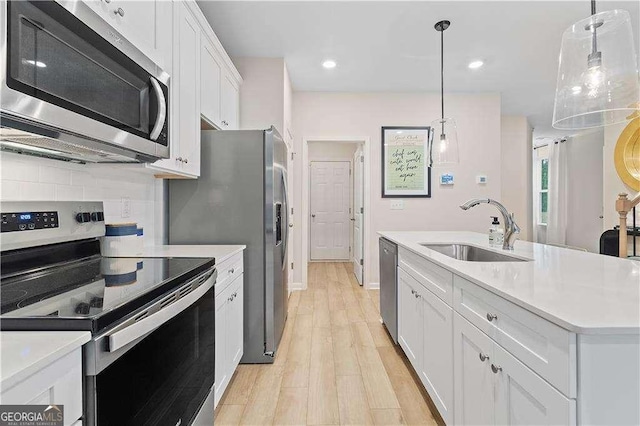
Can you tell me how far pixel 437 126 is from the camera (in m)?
2.80

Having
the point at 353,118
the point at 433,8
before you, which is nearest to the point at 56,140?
the point at 433,8

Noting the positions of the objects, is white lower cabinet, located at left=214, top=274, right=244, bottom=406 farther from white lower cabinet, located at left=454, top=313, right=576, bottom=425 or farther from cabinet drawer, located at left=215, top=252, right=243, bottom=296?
white lower cabinet, located at left=454, top=313, right=576, bottom=425

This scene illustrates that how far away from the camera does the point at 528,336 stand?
941 millimetres

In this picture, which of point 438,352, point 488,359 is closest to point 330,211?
point 438,352

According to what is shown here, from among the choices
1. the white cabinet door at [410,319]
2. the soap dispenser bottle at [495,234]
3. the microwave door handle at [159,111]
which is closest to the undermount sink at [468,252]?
the soap dispenser bottle at [495,234]

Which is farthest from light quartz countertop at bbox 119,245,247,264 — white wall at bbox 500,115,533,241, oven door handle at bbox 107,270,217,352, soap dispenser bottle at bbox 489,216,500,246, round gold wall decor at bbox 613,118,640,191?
white wall at bbox 500,115,533,241

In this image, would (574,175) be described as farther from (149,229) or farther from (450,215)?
(149,229)

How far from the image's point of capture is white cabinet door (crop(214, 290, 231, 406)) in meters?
1.75

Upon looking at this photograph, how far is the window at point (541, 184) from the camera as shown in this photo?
24.2 feet

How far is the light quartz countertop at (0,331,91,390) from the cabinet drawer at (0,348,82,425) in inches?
0.6

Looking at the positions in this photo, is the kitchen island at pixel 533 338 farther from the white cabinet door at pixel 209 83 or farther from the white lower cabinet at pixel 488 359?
the white cabinet door at pixel 209 83

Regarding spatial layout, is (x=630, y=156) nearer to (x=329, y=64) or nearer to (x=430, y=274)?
(x=329, y=64)

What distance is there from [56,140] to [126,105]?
307 mm

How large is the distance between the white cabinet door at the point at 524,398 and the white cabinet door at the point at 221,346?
1.31 metres
